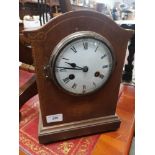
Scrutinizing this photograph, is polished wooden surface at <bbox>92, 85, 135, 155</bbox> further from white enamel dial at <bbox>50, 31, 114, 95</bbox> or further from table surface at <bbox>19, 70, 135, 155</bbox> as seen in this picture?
white enamel dial at <bbox>50, 31, 114, 95</bbox>

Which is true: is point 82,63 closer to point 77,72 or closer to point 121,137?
point 77,72

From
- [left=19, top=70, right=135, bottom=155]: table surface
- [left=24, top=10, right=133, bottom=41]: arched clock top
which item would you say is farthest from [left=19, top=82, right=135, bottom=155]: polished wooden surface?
[left=24, top=10, right=133, bottom=41]: arched clock top

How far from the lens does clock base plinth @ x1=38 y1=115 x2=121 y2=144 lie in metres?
0.57

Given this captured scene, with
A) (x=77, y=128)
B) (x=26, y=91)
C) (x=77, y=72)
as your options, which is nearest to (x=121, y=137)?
(x=77, y=128)

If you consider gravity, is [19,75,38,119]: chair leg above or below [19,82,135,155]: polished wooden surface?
above

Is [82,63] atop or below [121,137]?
atop

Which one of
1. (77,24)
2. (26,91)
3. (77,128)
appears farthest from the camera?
(26,91)

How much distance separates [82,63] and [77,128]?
221 millimetres

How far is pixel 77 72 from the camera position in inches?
20.9

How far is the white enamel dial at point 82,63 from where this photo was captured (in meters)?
0.49

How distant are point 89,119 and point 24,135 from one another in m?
0.22

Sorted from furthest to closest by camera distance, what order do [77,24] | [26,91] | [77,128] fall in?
[26,91] < [77,128] < [77,24]
